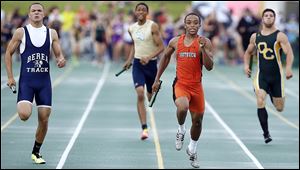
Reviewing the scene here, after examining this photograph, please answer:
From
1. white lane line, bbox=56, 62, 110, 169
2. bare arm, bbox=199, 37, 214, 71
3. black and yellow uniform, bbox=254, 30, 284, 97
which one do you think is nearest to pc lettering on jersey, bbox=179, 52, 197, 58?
bare arm, bbox=199, 37, 214, 71

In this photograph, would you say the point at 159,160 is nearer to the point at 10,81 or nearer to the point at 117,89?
the point at 117,89

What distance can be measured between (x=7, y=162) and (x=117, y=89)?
6.18m

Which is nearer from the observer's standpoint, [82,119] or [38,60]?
[38,60]

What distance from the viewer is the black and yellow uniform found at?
19484 millimetres

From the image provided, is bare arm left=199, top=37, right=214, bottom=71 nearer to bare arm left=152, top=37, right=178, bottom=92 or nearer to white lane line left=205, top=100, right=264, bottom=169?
bare arm left=152, top=37, right=178, bottom=92

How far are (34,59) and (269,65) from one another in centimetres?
497

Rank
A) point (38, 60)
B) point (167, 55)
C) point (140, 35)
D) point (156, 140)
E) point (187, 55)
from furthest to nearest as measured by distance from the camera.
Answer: point (156, 140)
point (140, 35)
point (167, 55)
point (38, 60)
point (187, 55)

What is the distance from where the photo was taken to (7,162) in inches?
1967

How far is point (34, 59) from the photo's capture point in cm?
Answer: 1703

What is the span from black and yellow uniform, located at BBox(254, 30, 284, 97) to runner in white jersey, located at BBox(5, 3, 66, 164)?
3566 millimetres

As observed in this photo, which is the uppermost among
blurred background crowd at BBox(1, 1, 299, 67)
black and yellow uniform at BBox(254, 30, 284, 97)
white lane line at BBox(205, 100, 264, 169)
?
black and yellow uniform at BBox(254, 30, 284, 97)

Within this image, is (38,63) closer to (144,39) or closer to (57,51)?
(57,51)

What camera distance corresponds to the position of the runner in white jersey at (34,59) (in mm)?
16984

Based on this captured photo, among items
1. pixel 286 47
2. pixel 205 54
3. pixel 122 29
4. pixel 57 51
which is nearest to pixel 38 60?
pixel 57 51
